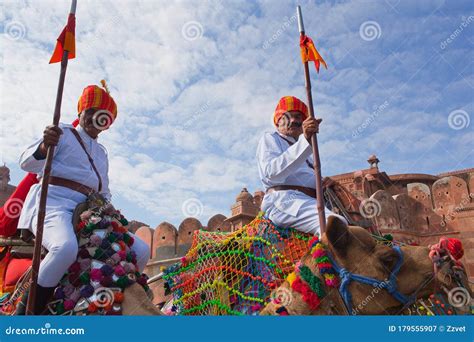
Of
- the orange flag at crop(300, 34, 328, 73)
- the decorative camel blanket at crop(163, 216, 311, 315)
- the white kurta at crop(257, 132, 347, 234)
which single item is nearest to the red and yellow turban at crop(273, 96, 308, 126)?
the white kurta at crop(257, 132, 347, 234)

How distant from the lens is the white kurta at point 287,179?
3941 mm

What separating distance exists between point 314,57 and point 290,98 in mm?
685

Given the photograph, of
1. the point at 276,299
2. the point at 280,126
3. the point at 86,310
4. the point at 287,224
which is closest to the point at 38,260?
the point at 86,310

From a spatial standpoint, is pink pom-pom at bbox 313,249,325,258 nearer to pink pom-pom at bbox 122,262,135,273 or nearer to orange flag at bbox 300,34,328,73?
pink pom-pom at bbox 122,262,135,273

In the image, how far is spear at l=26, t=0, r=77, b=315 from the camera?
10.5 ft

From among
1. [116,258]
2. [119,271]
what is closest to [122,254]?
[116,258]

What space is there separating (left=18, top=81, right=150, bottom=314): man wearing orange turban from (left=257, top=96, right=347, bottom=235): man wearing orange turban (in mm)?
1342

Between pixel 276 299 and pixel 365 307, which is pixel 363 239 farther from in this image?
pixel 276 299

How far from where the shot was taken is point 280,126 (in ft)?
15.7

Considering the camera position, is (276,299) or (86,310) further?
(86,310)

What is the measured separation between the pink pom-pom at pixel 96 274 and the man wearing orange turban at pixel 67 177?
0.66 ft

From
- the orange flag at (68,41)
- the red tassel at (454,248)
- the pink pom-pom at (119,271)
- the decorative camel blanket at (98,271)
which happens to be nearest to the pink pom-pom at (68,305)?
the decorative camel blanket at (98,271)

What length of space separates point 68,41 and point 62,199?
1436mm

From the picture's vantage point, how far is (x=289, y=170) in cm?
409
